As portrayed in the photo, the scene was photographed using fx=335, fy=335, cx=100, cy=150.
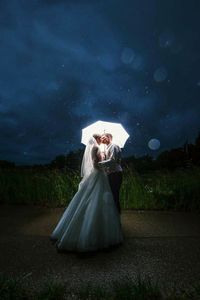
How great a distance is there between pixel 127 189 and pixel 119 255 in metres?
5.00

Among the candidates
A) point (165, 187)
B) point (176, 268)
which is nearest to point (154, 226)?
point (176, 268)

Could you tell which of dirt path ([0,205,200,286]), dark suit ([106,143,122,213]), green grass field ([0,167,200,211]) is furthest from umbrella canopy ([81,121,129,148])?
green grass field ([0,167,200,211])

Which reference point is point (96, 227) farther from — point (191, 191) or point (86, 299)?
point (191, 191)

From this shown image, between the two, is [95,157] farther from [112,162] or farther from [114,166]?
[114,166]

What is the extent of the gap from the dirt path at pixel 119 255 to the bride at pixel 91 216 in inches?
7.3

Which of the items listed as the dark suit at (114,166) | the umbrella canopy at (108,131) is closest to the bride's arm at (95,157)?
the dark suit at (114,166)

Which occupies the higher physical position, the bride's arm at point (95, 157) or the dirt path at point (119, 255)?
the bride's arm at point (95, 157)

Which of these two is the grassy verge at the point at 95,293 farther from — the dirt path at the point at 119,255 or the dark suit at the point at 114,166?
the dark suit at the point at 114,166

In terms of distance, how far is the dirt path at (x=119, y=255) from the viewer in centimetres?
455

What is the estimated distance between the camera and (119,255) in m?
5.46

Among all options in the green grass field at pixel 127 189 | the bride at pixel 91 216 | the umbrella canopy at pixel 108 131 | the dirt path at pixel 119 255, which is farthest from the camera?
the green grass field at pixel 127 189

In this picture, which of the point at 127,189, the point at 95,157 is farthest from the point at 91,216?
the point at 127,189

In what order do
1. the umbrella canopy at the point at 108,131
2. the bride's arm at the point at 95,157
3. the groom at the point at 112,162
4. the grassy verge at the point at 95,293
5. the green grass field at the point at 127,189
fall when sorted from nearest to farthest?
the grassy verge at the point at 95,293
the bride's arm at the point at 95,157
the groom at the point at 112,162
the umbrella canopy at the point at 108,131
the green grass field at the point at 127,189

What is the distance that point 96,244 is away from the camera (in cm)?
554
